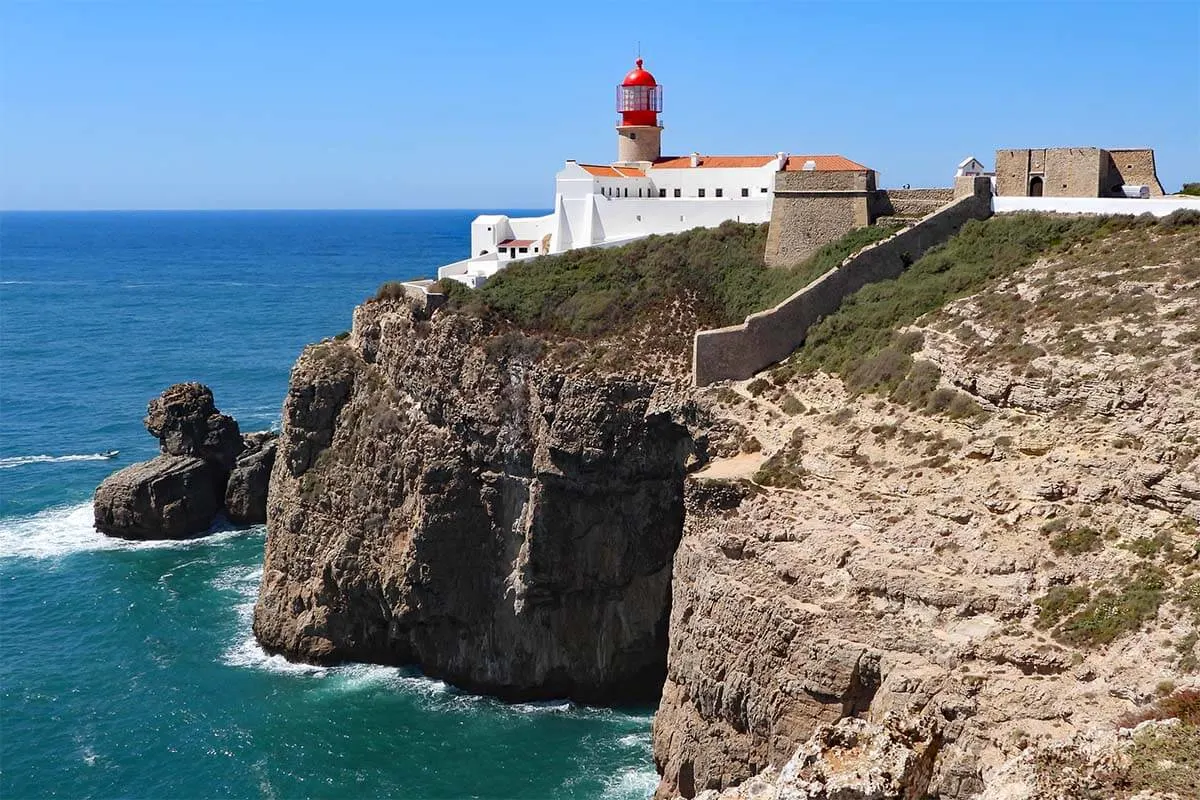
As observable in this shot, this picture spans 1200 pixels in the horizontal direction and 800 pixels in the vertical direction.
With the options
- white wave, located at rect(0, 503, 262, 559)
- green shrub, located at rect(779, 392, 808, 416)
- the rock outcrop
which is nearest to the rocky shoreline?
green shrub, located at rect(779, 392, 808, 416)

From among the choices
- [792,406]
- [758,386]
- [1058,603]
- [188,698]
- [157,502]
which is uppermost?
[758,386]

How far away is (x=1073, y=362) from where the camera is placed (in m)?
27.1

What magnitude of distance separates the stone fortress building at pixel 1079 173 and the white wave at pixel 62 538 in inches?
1450

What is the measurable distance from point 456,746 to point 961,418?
1812 cm

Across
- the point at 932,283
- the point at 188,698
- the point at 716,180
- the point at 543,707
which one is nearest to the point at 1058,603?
the point at 932,283

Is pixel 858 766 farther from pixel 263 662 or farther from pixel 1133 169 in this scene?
pixel 1133 169

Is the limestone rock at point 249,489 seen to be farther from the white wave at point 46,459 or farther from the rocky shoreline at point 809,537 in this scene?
the white wave at point 46,459

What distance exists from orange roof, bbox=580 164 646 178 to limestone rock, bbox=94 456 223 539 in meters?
23.3

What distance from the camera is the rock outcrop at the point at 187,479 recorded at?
52.8m

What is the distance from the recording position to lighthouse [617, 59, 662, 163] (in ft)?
178

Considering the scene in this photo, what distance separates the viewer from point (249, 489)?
54.7m

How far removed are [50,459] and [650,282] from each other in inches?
1533

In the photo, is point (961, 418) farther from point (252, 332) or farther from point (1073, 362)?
point (252, 332)

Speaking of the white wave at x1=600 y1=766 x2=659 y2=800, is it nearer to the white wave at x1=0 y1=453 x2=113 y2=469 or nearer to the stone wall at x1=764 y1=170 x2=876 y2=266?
the stone wall at x1=764 y1=170 x2=876 y2=266
